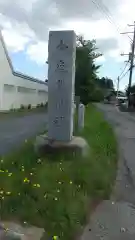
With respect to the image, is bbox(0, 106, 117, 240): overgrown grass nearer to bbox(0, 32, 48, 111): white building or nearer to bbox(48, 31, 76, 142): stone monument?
bbox(48, 31, 76, 142): stone monument

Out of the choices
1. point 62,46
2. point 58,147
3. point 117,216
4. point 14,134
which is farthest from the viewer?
point 14,134

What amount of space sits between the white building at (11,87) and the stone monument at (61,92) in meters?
23.2

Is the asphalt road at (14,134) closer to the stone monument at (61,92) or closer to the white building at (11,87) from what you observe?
the stone monument at (61,92)

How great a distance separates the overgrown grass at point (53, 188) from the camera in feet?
12.6

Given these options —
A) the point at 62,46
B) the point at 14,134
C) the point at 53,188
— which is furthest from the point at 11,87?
the point at 53,188

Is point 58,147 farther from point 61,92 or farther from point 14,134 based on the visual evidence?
point 14,134

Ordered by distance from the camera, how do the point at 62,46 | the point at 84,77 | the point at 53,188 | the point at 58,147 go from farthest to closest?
the point at 84,77 → the point at 62,46 → the point at 58,147 → the point at 53,188

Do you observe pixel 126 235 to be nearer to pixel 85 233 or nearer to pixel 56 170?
pixel 85 233

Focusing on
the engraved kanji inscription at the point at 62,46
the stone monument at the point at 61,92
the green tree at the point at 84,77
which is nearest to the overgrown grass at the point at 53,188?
the stone monument at the point at 61,92

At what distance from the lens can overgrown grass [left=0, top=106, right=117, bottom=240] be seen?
3.85m

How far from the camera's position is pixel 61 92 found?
6781 millimetres

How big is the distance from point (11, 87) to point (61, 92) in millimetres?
27748

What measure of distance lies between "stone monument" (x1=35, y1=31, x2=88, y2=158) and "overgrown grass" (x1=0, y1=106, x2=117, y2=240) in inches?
12.7

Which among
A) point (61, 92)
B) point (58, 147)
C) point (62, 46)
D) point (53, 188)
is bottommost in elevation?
point (53, 188)
